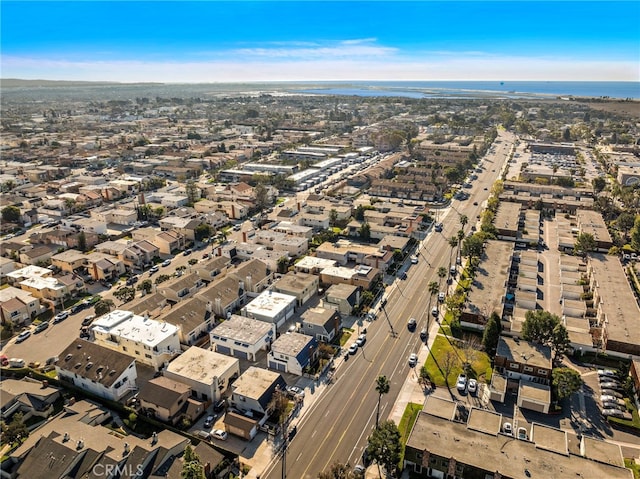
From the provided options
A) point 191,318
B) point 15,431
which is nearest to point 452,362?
point 191,318

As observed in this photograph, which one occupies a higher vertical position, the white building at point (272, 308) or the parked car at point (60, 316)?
the white building at point (272, 308)

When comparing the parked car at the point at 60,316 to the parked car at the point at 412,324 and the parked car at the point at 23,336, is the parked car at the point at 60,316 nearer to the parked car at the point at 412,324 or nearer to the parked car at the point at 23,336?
the parked car at the point at 23,336

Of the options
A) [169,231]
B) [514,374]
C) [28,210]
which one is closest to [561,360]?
[514,374]

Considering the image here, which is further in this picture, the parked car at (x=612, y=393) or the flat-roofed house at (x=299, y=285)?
the flat-roofed house at (x=299, y=285)

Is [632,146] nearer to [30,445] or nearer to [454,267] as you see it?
[454,267]

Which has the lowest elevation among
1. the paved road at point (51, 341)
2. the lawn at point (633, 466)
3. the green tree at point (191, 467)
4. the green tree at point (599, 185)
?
the paved road at point (51, 341)

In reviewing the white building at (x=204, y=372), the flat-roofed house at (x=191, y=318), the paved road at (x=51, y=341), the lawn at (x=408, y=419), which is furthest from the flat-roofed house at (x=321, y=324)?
the paved road at (x=51, y=341)

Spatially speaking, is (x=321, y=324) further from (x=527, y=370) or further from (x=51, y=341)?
(x=51, y=341)
